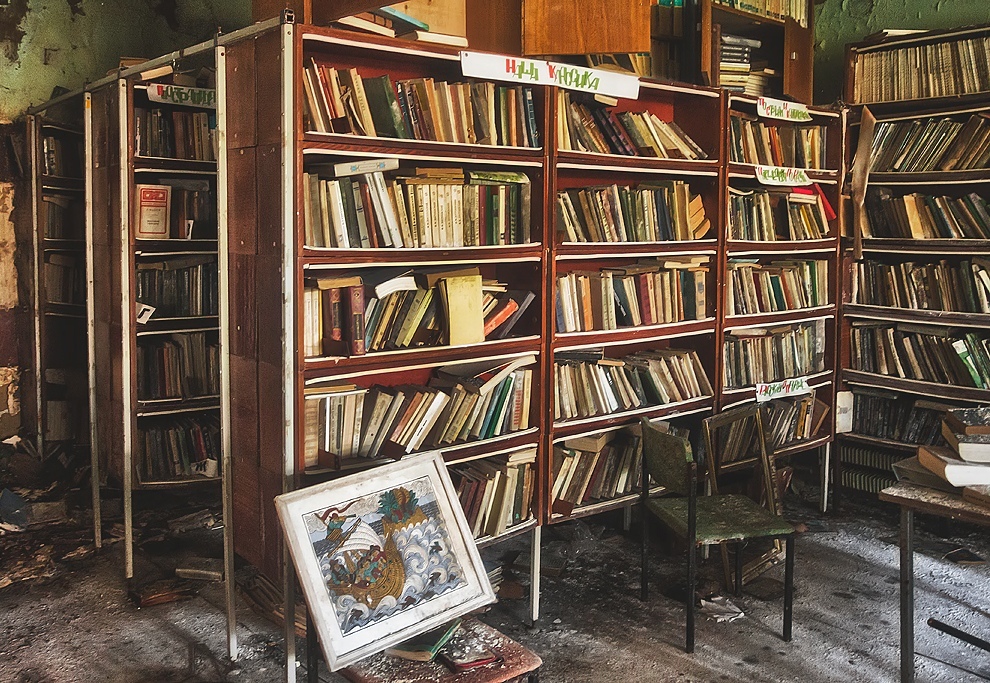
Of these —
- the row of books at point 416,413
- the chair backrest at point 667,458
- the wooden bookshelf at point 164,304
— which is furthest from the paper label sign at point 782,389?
the wooden bookshelf at point 164,304

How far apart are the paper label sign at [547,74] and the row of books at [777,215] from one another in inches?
40.5


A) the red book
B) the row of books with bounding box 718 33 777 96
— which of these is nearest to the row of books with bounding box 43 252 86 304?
Answer: the red book

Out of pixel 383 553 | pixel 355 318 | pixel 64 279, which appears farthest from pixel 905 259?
pixel 64 279

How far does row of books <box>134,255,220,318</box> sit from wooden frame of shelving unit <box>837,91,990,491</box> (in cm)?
375

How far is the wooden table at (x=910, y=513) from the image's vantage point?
2.76 metres

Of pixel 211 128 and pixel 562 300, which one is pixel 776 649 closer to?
pixel 562 300

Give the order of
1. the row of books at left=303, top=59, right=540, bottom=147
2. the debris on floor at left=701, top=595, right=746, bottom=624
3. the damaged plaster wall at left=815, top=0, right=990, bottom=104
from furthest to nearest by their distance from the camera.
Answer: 1. the damaged plaster wall at left=815, top=0, right=990, bottom=104
2. the debris on floor at left=701, top=595, right=746, bottom=624
3. the row of books at left=303, top=59, right=540, bottom=147

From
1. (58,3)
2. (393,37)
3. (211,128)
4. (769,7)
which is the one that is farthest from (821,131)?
(58,3)

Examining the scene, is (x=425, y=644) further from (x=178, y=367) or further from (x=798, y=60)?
(x=798, y=60)

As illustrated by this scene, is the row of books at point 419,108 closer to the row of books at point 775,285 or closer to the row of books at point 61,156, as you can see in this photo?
the row of books at point 775,285

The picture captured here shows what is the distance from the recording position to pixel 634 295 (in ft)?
13.7

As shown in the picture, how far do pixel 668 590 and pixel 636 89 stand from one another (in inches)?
91.4

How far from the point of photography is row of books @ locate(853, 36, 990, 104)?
187 inches

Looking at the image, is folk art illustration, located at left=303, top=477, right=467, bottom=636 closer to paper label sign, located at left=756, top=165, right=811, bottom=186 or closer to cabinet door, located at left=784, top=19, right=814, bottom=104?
paper label sign, located at left=756, top=165, right=811, bottom=186
